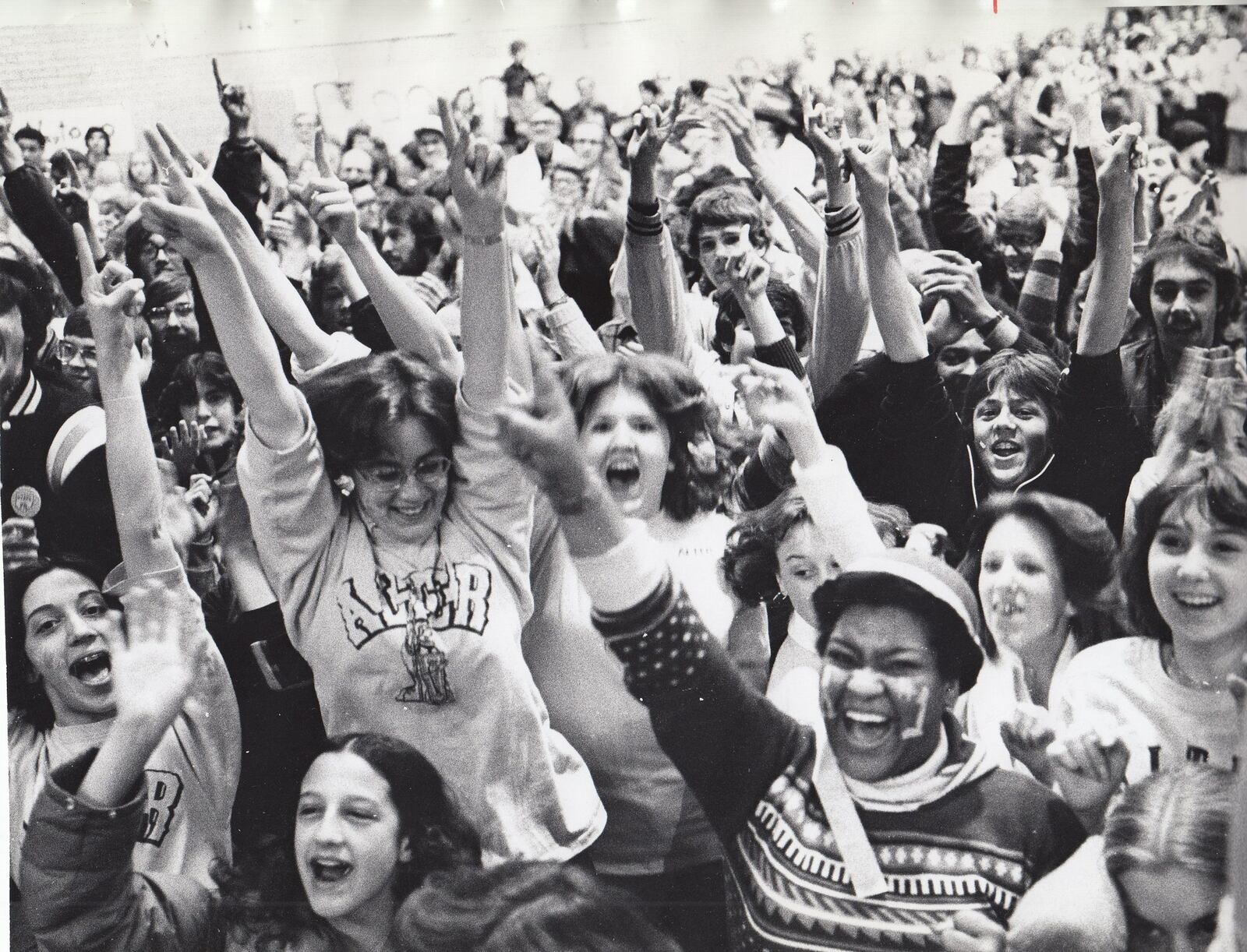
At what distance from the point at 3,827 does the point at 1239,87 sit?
9.25 ft

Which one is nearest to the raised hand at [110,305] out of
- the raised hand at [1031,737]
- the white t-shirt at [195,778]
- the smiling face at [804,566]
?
the white t-shirt at [195,778]

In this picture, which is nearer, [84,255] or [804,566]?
[804,566]

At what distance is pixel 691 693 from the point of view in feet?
7.79

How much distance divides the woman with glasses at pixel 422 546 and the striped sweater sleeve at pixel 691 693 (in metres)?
0.19

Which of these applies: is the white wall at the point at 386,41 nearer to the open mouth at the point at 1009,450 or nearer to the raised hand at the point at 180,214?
the raised hand at the point at 180,214

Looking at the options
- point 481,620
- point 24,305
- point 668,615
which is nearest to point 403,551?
point 481,620

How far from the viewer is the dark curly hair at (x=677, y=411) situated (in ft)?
8.00

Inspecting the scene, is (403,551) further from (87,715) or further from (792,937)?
(792,937)

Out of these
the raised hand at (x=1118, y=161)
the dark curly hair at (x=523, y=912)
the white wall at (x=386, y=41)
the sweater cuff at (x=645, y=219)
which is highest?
the white wall at (x=386, y=41)

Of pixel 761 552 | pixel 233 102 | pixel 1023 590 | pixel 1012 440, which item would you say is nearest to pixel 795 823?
pixel 761 552

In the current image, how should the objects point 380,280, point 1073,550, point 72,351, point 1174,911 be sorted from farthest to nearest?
1. point 72,351
2. point 380,280
3. point 1073,550
4. point 1174,911

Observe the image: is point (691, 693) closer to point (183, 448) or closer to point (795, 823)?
point (795, 823)

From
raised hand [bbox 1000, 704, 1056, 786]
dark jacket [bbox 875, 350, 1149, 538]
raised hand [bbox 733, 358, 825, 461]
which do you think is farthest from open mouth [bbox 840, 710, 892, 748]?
raised hand [bbox 733, 358, 825, 461]

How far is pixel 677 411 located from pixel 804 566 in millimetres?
376
